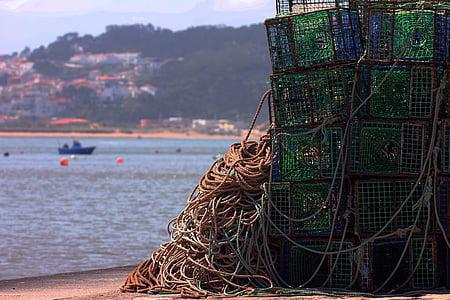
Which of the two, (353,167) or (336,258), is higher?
(353,167)

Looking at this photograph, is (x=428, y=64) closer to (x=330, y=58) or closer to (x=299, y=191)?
(x=330, y=58)

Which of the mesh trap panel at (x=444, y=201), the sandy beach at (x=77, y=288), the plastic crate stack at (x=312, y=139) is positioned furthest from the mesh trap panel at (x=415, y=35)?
the sandy beach at (x=77, y=288)

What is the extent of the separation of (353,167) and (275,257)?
3.33 ft

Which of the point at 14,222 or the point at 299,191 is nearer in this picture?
the point at 299,191

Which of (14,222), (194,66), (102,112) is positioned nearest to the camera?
(14,222)

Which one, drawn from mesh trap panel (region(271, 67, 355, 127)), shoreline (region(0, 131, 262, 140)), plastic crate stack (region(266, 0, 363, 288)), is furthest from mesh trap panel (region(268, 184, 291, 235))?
shoreline (region(0, 131, 262, 140))

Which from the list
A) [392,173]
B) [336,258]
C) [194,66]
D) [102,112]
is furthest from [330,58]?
[194,66]

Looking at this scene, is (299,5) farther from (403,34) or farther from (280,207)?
(280,207)

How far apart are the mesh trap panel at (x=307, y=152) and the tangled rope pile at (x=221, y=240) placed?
27 centimetres

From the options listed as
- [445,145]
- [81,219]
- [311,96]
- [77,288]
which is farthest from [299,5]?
[81,219]

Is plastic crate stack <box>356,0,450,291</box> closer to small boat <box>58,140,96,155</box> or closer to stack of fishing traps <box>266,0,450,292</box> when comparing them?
stack of fishing traps <box>266,0,450,292</box>

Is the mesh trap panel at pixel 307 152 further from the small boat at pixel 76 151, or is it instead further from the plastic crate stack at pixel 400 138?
the small boat at pixel 76 151

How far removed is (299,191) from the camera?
8820 mm

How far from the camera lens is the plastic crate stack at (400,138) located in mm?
8594
